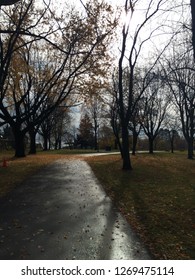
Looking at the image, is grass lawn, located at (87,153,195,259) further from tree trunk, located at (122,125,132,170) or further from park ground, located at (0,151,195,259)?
tree trunk, located at (122,125,132,170)

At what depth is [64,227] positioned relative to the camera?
7484 millimetres

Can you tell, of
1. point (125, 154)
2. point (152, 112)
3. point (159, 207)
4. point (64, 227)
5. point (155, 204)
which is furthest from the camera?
point (152, 112)

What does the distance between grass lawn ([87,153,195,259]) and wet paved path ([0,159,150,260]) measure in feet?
1.33

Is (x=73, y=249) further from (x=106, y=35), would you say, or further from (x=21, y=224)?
(x=106, y=35)

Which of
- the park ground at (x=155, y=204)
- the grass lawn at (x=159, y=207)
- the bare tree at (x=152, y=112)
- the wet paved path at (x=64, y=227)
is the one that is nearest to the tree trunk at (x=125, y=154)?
the park ground at (x=155, y=204)

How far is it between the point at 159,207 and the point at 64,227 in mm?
3715

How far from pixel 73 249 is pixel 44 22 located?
1752cm

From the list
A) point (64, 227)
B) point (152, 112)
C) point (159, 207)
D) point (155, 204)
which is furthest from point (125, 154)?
point (152, 112)

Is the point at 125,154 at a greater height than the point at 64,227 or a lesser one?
greater

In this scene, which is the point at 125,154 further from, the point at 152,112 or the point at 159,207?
the point at 152,112

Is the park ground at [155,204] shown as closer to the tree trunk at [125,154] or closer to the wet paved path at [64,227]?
the wet paved path at [64,227]

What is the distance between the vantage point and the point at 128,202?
10703 millimetres

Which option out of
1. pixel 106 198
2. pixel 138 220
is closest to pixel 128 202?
pixel 106 198

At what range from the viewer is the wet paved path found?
19.1 feet
